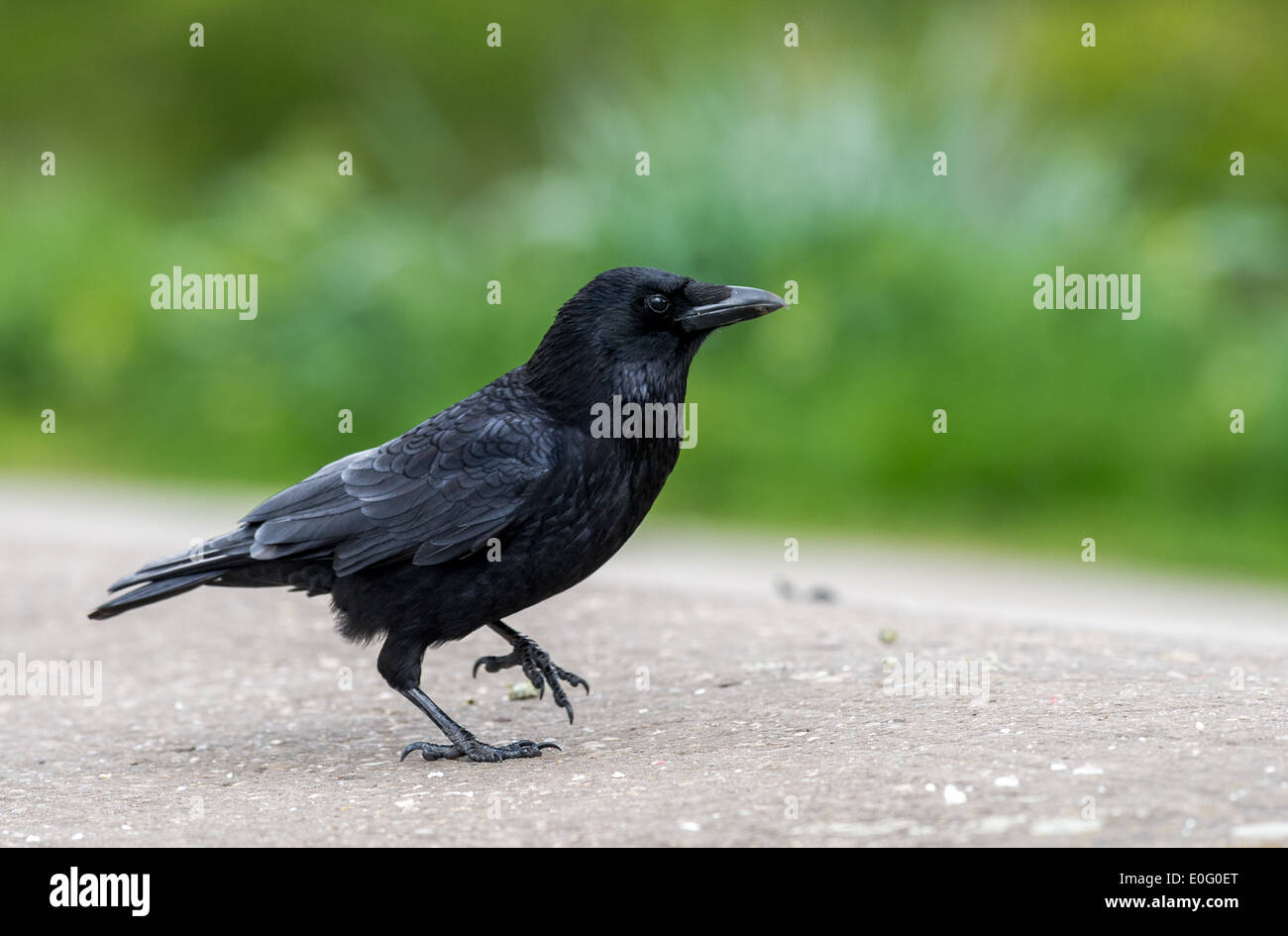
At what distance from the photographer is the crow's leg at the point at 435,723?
4.89 m

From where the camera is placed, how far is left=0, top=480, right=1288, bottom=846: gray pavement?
3771 mm

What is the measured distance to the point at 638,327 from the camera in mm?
5020

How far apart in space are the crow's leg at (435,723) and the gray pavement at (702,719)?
66 mm

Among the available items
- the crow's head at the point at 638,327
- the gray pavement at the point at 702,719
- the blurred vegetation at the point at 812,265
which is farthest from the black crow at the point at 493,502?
the blurred vegetation at the point at 812,265

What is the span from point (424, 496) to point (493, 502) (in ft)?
0.94

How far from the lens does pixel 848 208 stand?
446 inches

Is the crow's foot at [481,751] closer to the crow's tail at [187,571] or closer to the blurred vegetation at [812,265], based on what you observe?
the crow's tail at [187,571]

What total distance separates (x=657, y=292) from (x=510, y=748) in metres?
1.49

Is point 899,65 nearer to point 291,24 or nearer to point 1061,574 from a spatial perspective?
point 1061,574

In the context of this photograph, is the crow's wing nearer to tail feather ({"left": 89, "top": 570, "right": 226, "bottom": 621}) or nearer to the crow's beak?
tail feather ({"left": 89, "top": 570, "right": 226, "bottom": 621})

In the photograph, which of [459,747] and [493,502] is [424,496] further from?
[459,747]

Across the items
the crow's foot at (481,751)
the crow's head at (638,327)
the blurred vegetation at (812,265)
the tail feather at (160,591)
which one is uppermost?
the blurred vegetation at (812,265)

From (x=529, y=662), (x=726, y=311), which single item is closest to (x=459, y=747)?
(x=529, y=662)

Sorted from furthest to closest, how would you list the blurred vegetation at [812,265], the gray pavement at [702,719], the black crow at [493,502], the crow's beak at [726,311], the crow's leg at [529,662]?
the blurred vegetation at [812,265]
the crow's leg at [529,662]
the crow's beak at [726,311]
the black crow at [493,502]
the gray pavement at [702,719]
